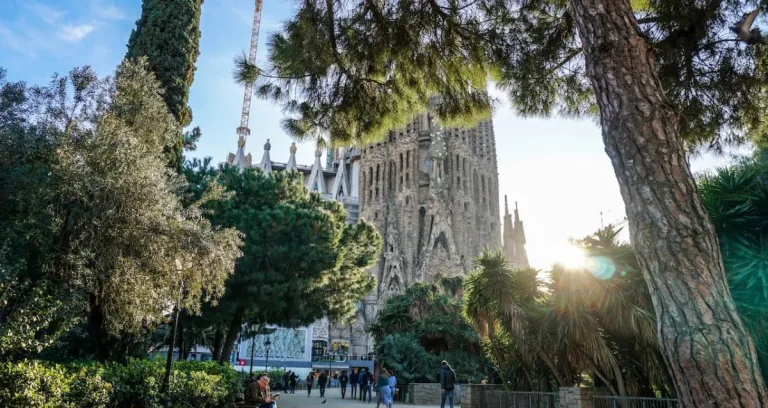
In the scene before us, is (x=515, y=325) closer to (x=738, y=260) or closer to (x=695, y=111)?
(x=738, y=260)

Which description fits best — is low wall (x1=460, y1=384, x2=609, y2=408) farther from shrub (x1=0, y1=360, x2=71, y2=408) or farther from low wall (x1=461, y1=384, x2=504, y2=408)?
shrub (x1=0, y1=360, x2=71, y2=408)

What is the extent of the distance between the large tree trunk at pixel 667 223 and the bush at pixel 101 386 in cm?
635

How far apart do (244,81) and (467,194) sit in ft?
126

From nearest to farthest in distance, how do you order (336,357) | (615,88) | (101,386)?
1. (615,88)
2. (101,386)
3. (336,357)

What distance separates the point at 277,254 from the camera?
14.4 meters

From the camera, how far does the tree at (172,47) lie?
36.7ft

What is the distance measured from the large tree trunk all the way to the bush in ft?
20.8

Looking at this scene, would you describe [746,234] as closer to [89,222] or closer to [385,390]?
[385,390]

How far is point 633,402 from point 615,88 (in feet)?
21.1

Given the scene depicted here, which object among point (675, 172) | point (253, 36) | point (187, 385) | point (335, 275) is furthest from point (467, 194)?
point (253, 36)

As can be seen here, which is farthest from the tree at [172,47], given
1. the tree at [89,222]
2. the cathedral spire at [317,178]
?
the cathedral spire at [317,178]

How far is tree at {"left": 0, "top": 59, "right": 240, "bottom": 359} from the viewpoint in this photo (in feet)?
23.0

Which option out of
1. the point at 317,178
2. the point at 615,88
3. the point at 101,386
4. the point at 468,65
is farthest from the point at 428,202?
the point at 615,88

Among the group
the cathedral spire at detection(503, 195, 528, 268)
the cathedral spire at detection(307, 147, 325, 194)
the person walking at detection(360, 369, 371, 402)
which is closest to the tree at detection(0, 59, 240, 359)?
the person walking at detection(360, 369, 371, 402)
